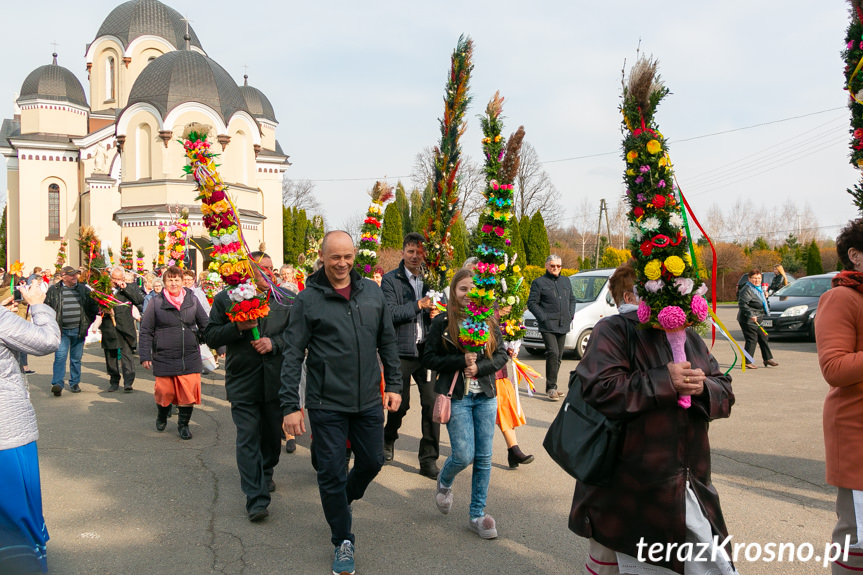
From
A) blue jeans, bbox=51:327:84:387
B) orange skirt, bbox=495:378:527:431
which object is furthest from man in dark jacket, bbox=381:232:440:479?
blue jeans, bbox=51:327:84:387

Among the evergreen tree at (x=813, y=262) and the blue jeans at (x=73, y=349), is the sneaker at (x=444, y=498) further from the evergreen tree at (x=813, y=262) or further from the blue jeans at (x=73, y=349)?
the evergreen tree at (x=813, y=262)

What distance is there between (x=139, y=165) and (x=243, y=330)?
3538cm

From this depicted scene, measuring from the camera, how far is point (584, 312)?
1454 cm

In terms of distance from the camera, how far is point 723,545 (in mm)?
2895

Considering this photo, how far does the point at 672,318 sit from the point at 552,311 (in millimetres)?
7784

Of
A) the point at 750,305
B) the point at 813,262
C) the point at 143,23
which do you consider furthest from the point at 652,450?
the point at 143,23

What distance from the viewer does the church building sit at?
36344 mm

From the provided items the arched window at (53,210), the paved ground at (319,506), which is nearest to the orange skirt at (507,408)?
the paved ground at (319,506)

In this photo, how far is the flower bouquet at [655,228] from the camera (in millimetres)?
2873

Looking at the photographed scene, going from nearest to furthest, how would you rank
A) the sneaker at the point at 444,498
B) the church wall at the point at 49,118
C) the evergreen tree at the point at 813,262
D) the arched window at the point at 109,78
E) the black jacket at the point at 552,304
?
the sneaker at the point at 444,498
the black jacket at the point at 552,304
the evergreen tree at the point at 813,262
the church wall at the point at 49,118
the arched window at the point at 109,78

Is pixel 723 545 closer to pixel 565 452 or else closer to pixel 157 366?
pixel 565 452

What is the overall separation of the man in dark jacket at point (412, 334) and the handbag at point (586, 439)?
3254 mm

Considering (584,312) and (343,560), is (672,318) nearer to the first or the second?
(343,560)

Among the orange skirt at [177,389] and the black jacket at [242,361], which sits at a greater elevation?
the black jacket at [242,361]
